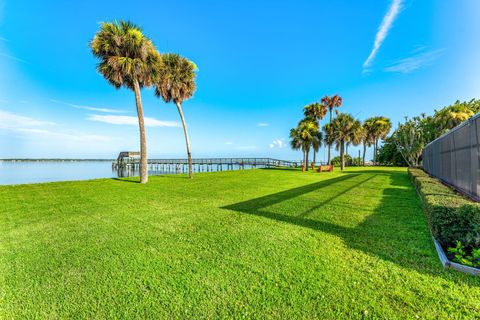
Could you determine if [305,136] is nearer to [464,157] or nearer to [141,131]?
[141,131]

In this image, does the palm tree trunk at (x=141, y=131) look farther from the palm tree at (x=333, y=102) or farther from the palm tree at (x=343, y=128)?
the palm tree at (x=333, y=102)

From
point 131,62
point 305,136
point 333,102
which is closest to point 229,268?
point 131,62

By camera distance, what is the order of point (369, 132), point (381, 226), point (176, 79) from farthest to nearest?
point (369, 132), point (176, 79), point (381, 226)

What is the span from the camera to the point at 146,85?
12.5 metres

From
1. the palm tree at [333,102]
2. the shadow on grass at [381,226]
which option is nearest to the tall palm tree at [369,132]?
the palm tree at [333,102]

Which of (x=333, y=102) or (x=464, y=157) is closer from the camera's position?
(x=464, y=157)

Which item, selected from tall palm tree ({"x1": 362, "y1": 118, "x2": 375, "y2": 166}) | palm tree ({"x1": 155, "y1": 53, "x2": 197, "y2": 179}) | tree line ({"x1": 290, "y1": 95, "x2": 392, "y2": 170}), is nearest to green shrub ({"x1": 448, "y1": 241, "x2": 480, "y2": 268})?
palm tree ({"x1": 155, "y1": 53, "x2": 197, "y2": 179})

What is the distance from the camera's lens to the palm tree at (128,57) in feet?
35.8

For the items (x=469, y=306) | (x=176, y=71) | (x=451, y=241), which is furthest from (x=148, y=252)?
(x=176, y=71)

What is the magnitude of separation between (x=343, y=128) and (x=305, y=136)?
4112 millimetres

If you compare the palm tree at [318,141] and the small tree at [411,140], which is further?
the palm tree at [318,141]

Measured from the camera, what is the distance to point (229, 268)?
2.75m

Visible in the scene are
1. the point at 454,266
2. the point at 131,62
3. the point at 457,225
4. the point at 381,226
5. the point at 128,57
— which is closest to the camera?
the point at 454,266

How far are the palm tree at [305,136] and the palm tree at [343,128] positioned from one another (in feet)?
6.57
